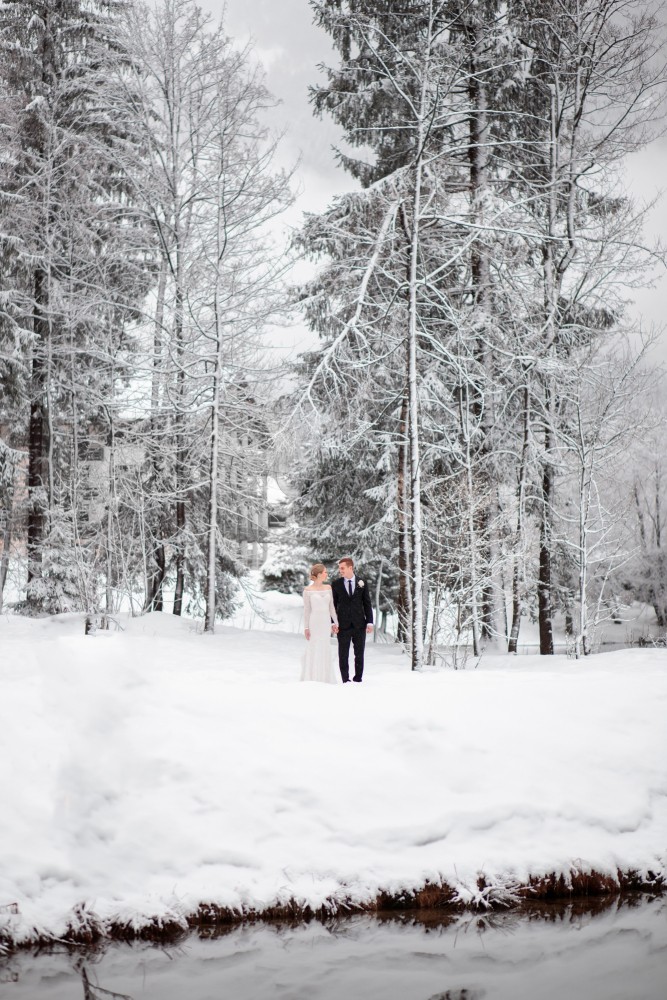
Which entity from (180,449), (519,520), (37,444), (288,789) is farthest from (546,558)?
(37,444)

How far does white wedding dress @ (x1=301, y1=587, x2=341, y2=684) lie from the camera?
830cm

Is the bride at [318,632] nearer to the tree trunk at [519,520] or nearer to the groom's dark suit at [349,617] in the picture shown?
the groom's dark suit at [349,617]

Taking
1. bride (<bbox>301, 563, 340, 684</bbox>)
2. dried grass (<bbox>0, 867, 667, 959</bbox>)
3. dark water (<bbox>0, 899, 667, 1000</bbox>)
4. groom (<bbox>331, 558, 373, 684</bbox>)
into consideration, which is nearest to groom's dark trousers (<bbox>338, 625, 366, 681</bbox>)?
groom (<bbox>331, 558, 373, 684</bbox>)

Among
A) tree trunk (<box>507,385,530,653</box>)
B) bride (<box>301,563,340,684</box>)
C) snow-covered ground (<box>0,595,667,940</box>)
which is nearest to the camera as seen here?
snow-covered ground (<box>0,595,667,940</box>)

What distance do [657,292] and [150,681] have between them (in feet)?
43.5

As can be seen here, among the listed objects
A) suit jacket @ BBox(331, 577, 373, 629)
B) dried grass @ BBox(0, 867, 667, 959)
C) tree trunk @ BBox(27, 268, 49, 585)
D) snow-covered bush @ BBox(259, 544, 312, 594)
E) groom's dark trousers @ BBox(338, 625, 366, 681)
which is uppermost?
tree trunk @ BBox(27, 268, 49, 585)

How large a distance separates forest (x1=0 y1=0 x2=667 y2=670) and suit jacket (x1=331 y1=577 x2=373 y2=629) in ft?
10.3

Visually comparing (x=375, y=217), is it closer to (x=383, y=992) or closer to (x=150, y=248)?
(x=150, y=248)

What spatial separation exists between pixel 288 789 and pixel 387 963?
4.27 ft

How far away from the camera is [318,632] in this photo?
329 inches

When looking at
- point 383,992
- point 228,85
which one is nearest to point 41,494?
point 228,85

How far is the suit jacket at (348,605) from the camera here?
28.5 feet

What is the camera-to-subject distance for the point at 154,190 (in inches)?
571

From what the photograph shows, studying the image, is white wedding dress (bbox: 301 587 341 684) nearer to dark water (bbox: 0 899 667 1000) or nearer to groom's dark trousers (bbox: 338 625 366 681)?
groom's dark trousers (bbox: 338 625 366 681)
